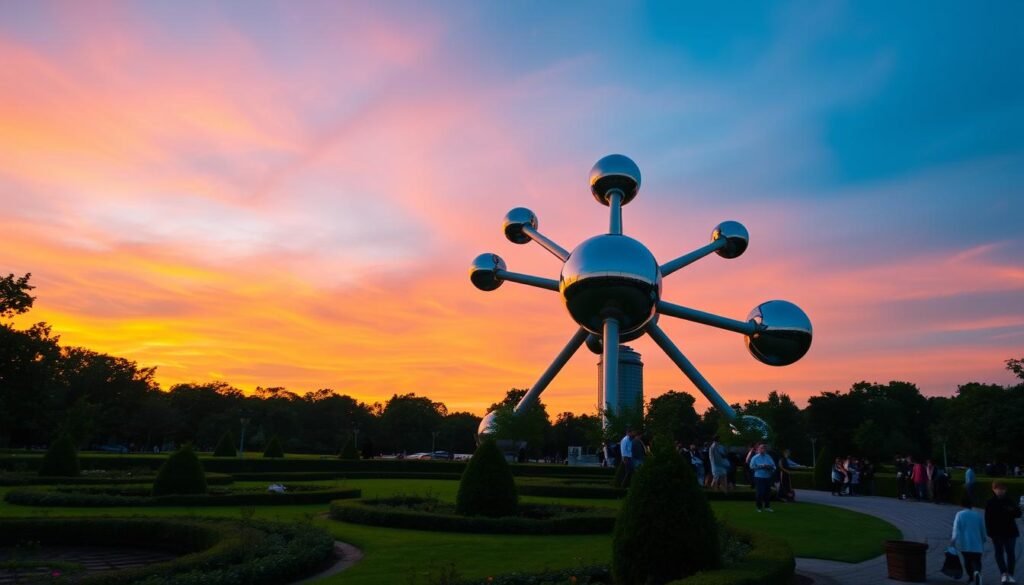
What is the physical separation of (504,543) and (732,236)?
91.0 ft

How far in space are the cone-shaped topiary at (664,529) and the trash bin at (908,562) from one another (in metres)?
3.04

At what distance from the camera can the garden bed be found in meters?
14.4

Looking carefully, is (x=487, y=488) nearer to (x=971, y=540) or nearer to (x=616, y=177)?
(x=971, y=540)

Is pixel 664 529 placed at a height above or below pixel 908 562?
above

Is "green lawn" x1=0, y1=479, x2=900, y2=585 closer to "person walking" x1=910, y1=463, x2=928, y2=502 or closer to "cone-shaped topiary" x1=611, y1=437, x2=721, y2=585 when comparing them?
"cone-shaped topiary" x1=611, y1=437, x2=721, y2=585

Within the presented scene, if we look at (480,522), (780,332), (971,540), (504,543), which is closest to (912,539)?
(971,540)

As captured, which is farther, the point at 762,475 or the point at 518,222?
the point at 518,222

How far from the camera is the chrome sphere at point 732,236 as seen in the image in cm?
3534

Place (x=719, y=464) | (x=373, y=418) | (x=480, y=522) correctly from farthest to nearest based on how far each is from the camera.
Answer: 1. (x=373, y=418)
2. (x=719, y=464)
3. (x=480, y=522)

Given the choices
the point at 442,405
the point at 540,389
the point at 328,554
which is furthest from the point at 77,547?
the point at 442,405

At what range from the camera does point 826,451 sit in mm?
27641

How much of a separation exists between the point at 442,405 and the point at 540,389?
7966 centimetres

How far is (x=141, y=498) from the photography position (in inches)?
592

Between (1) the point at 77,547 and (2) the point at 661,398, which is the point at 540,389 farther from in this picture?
(2) the point at 661,398
